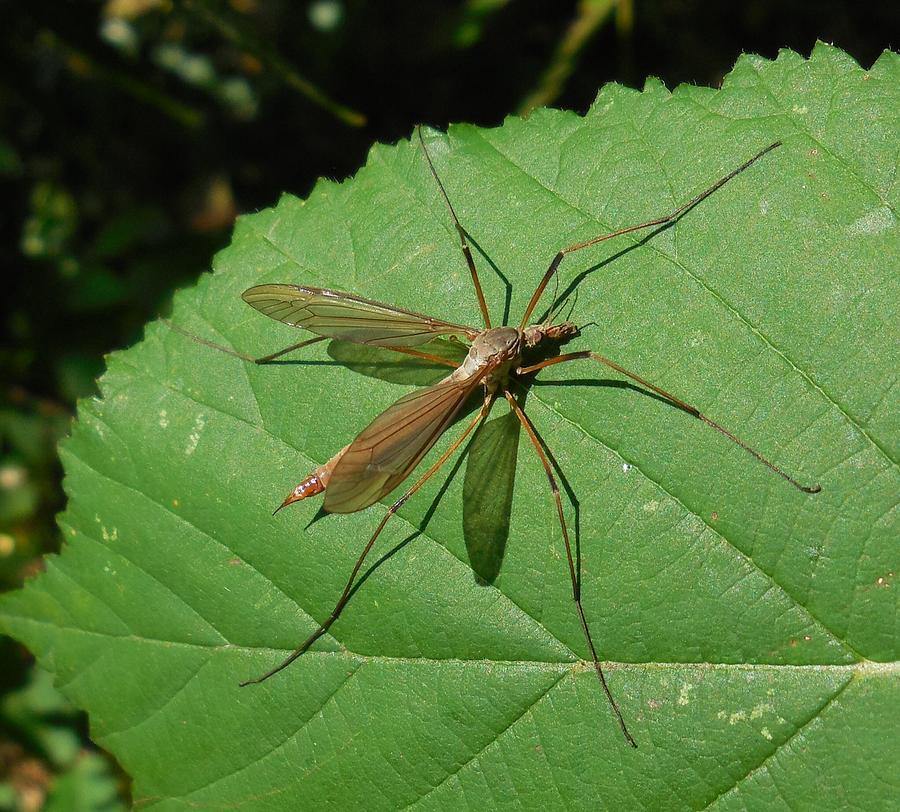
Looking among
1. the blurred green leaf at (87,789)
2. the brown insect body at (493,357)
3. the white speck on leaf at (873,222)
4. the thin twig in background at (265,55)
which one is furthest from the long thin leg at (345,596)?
the blurred green leaf at (87,789)

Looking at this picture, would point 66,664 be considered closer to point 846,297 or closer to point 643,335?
point 643,335

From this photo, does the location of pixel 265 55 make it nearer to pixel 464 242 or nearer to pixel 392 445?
pixel 464 242

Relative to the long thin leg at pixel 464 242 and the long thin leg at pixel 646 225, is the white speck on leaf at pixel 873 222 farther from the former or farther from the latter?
the long thin leg at pixel 464 242

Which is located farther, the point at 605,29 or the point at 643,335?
the point at 605,29

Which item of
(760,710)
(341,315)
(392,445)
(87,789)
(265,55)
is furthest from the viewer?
(87,789)

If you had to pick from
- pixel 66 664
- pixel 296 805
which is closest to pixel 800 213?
pixel 296 805

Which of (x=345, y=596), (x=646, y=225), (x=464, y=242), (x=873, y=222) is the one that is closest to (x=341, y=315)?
(x=464, y=242)
